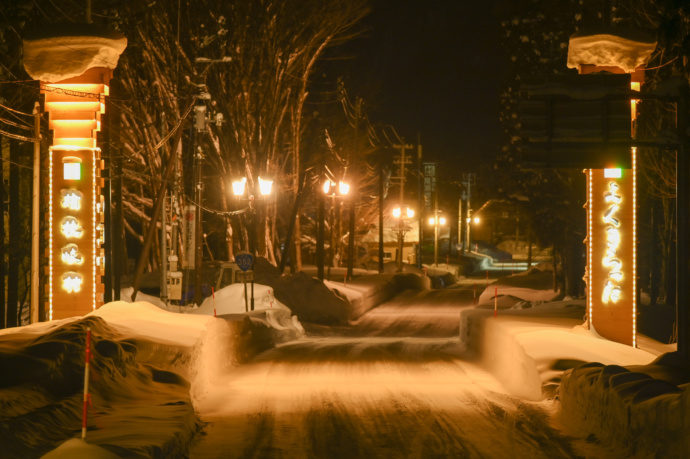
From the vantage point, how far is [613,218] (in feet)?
62.8

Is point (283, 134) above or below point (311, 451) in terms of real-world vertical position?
above

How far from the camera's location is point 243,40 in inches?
1524

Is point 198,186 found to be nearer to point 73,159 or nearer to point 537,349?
point 73,159

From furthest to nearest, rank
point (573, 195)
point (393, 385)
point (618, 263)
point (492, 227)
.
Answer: point (492, 227), point (573, 195), point (618, 263), point (393, 385)

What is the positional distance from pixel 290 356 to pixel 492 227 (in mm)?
112508

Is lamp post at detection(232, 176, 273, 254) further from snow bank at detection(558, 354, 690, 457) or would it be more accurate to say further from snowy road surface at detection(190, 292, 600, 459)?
snow bank at detection(558, 354, 690, 457)

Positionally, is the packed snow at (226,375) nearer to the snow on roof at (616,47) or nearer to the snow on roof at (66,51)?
the snow on roof at (66,51)

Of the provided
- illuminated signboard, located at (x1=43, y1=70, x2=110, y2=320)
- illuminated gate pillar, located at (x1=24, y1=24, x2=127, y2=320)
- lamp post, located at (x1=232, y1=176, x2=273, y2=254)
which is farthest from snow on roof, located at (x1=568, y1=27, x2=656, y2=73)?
lamp post, located at (x1=232, y1=176, x2=273, y2=254)

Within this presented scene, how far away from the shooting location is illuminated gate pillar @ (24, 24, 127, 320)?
19.9 meters

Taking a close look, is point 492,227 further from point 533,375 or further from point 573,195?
point 533,375

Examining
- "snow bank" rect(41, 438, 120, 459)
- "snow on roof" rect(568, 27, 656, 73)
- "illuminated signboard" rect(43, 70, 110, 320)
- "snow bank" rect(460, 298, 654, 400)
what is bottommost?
"snow bank" rect(460, 298, 654, 400)

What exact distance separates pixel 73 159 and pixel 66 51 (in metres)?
2.48

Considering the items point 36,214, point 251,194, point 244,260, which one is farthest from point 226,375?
point 251,194

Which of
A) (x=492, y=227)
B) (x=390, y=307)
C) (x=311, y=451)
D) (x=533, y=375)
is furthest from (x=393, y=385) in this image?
(x=492, y=227)
